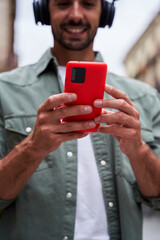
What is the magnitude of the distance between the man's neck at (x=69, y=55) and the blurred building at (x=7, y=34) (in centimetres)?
805

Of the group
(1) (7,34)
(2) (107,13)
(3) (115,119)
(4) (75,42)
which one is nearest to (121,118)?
(3) (115,119)

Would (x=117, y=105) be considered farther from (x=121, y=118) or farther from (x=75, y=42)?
(x=75, y=42)

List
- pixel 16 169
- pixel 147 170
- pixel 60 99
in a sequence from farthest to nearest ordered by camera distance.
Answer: pixel 147 170, pixel 16 169, pixel 60 99

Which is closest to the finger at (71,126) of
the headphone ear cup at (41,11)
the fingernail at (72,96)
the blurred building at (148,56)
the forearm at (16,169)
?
the fingernail at (72,96)

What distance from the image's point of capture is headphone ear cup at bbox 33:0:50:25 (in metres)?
1.74

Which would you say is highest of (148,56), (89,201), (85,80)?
(85,80)

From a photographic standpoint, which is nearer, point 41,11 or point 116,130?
point 116,130

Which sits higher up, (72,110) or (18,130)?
(72,110)

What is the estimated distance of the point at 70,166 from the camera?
1510 mm

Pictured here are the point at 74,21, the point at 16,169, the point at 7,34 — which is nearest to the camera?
the point at 16,169

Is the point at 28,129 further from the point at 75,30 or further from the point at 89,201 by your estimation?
the point at 75,30

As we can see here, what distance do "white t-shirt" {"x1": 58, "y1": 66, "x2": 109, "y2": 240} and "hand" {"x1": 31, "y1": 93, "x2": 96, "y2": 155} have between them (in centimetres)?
41

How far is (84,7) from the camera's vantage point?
1730mm

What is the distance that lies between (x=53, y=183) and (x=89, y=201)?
0.22 meters
